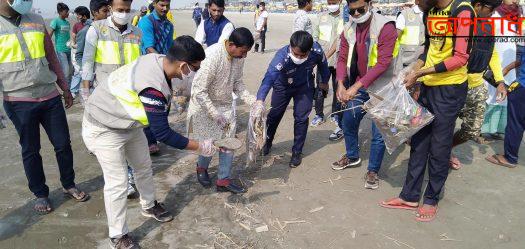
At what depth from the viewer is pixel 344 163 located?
4691mm

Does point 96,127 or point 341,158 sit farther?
point 341,158

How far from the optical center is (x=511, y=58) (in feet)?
16.9

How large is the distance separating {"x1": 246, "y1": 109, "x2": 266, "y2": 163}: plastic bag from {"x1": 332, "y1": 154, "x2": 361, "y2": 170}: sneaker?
117 cm

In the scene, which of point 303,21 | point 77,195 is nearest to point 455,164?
point 303,21

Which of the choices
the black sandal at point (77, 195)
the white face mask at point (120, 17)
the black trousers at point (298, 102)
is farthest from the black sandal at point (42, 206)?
the black trousers at point (298, 102)

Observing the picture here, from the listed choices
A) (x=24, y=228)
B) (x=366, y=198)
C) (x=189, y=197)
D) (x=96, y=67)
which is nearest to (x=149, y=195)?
(x=189, y=197)

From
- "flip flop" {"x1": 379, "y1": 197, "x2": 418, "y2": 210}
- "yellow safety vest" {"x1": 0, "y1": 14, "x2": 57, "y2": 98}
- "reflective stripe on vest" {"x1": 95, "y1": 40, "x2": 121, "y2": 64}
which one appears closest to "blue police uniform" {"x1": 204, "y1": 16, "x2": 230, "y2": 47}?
"reflective stripe on vest" {"x1": 95, "y1": 40, "x2": 121, "y2": 64}

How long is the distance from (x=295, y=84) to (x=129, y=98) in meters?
2.35

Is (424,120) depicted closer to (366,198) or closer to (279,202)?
Answer: (366,198)

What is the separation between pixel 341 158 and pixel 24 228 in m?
3.59

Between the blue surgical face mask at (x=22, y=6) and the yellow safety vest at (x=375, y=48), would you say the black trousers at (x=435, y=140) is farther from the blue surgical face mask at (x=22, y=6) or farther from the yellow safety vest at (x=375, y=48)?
the blue surgical face mask at (x=22, y=6)

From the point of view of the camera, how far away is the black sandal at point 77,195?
12.9ft

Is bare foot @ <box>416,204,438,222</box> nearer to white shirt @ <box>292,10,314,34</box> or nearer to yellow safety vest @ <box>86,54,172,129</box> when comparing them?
yellow safety vest @ <box>86,54,172,129</box>

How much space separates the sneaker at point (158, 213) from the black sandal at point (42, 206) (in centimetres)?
100
